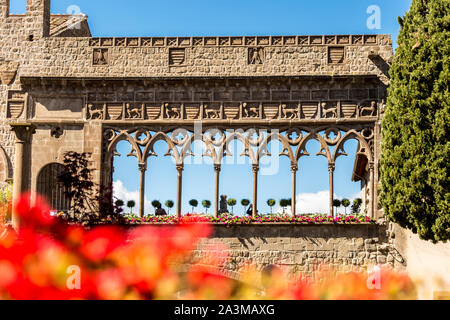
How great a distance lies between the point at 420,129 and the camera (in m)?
Answer: 14.0

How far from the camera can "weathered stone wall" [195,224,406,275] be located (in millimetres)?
16094

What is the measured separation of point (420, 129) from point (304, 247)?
14.7 ft

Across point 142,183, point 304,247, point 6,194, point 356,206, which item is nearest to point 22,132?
point 6,194

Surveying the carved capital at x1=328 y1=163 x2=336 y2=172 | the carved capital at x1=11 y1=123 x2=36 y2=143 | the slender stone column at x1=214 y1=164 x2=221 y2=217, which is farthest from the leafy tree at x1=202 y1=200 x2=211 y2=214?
the carved capital at x1=11 y1=123 x2=36 y2=143

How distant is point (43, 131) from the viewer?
17562 millimetres

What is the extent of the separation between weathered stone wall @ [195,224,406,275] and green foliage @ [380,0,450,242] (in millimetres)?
1505

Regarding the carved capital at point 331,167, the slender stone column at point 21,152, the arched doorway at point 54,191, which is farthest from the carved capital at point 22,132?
the carved capital at point 331,167

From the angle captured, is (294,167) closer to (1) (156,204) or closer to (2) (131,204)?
(1) (156,204)

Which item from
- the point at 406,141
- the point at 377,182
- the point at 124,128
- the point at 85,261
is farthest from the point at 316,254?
the point at 85,261

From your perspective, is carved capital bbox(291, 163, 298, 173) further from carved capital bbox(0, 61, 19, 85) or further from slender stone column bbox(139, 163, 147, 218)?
carved capital bbox(0, 61, 19, 85)

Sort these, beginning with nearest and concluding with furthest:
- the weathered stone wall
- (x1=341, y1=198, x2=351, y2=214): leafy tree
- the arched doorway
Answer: the weathered stone wall < (x1=341, y1=198, x2=351, y2=214): leafy tree < the arched doorway
